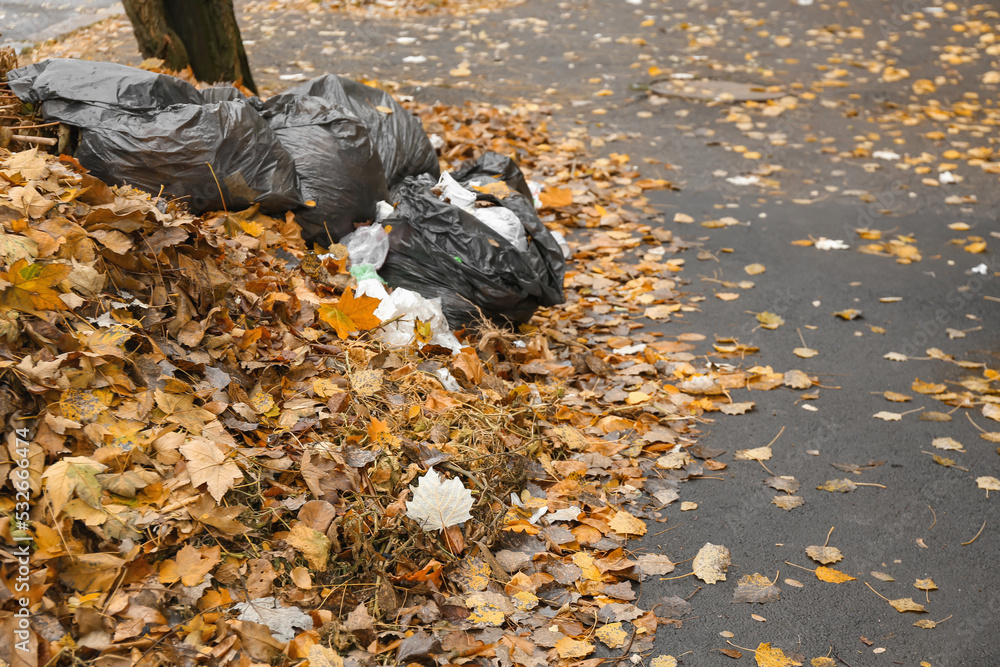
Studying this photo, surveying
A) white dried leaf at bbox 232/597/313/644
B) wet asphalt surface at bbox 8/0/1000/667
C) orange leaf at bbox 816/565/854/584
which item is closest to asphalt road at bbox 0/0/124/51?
wet asphalt surface at bbox 8/0/1000/667

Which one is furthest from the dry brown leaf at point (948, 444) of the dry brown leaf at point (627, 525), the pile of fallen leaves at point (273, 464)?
the dry brown leaf at point (627, 525)

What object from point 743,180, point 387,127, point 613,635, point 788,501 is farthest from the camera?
point 743,180

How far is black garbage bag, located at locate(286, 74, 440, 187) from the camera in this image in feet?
12.1

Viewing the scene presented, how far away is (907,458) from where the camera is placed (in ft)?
9.21

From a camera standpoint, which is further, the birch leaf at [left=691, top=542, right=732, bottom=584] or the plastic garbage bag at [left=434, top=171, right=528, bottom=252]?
the plastic garbage bag at [left=434, top=171, right=528, bottom=252]

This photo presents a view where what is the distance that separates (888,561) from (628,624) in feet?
3.07

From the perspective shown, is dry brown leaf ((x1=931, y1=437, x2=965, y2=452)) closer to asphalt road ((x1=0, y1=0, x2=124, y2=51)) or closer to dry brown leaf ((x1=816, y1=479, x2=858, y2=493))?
dry brown leaf ((x1=816, y1=479, x2=858, y2=493))

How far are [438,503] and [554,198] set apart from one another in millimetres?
2882

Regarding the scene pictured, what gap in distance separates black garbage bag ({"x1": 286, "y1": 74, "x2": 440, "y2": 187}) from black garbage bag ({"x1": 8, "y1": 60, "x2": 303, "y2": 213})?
27.0 inches

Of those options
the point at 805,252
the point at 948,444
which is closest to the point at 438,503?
the point at 948,444

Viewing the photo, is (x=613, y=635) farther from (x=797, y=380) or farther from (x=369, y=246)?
(x=369, y=246)

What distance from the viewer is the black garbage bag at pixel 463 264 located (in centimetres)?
314

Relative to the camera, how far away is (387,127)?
3.75 meters

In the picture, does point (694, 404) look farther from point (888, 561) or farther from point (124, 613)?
point (124, 613)
